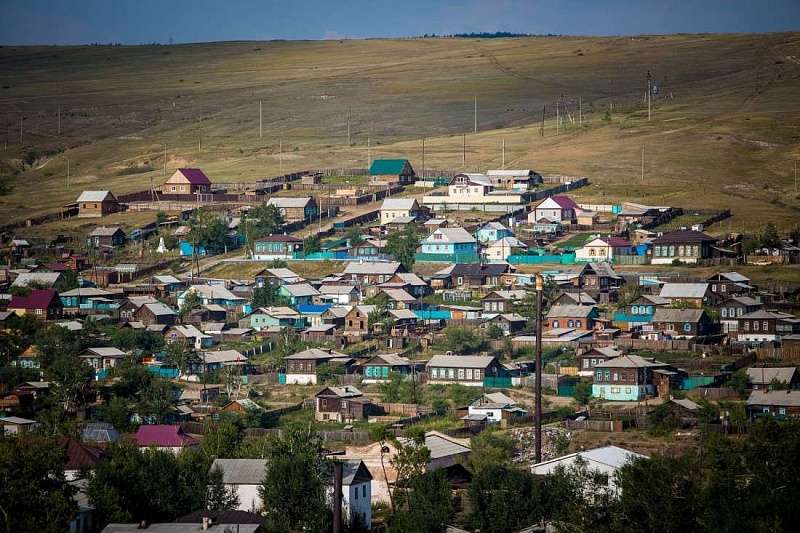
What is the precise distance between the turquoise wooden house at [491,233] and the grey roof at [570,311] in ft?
56.4

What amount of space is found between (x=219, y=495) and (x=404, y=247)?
148ft

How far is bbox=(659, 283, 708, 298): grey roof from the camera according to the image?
72.0 meters

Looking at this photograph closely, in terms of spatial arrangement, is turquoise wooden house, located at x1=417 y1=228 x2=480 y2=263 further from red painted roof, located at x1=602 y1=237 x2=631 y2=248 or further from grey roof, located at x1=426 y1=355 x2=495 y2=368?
grey roof, located at x1=426 y1=355 x2=495 y2=368

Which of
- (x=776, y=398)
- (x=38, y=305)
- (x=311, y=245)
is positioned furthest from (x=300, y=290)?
(x=776, y=398)

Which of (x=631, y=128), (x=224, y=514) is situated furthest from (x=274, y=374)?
(x=631, y=128)

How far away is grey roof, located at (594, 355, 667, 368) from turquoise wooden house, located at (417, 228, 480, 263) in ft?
81.3

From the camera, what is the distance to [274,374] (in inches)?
2534

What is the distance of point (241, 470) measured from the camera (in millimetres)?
43656

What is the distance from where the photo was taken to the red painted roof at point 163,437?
5094cm

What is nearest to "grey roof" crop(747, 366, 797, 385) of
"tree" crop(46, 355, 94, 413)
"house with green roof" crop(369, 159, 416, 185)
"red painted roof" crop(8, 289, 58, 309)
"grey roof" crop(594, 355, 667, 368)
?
"grey roof" crop(594, 355, 667, 368)

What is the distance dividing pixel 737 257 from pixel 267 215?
92.0 feet

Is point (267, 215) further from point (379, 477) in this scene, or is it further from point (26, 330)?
point (379, 477)

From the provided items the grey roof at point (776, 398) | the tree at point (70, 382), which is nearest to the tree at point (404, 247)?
the tree at point (70, 382)

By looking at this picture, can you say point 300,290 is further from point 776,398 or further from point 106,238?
point 776,398
